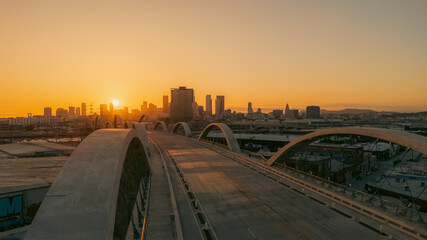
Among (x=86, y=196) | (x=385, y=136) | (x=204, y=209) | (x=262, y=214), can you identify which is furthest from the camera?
(x=385, y=136)

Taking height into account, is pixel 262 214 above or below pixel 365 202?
below

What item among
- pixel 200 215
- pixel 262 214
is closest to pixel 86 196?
pixel 200 215

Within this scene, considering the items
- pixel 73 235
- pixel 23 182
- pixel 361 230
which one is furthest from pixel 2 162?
pixel 361 230

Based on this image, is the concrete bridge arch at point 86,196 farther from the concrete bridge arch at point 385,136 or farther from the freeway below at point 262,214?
the concrete bridge arch at point 385,136

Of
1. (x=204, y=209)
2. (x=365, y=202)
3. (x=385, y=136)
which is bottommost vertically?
(x=204, y=209)

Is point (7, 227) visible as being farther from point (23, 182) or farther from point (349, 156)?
point (349, 156)

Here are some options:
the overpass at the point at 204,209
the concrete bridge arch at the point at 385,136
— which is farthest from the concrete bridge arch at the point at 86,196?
the concrete bridge arch at the point at 385,136

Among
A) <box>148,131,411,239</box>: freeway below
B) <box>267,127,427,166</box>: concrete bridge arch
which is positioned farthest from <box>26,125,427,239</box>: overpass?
<box>267,127,427,166</box>: concrete bridge arch

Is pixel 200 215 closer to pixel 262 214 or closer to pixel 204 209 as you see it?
pixel 204 209
